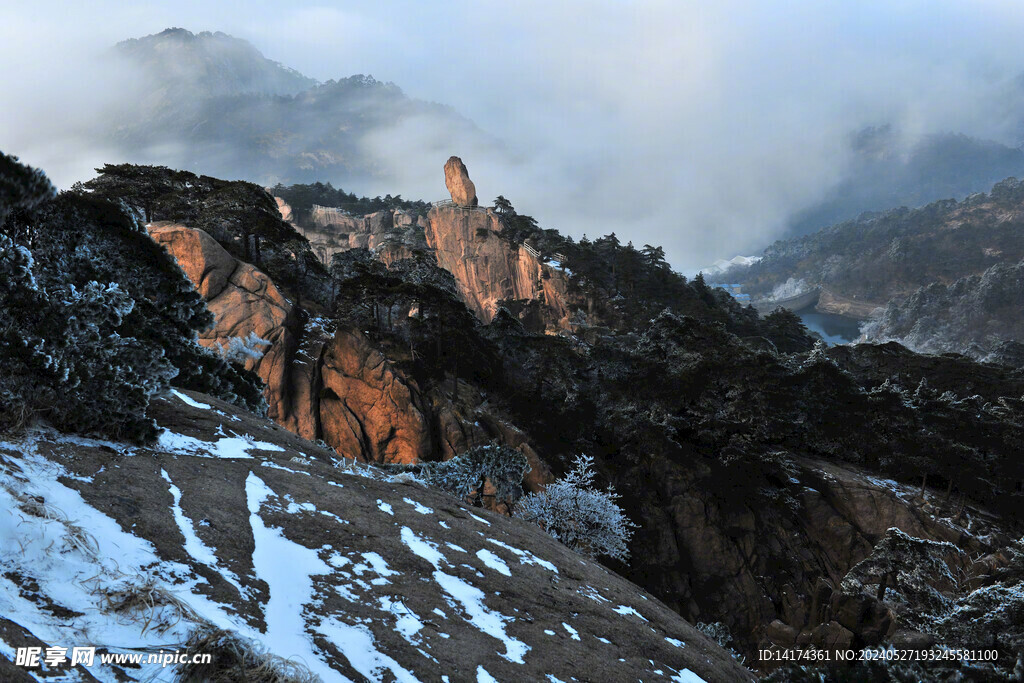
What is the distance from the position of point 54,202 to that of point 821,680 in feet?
60.7

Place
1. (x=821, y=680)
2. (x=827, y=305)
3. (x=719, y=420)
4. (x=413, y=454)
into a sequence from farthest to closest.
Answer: (x=827, y=305) → (x=719, y=420) → (x=413, y=454) → (x=821, y=680)

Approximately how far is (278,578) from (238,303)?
28.3 meters

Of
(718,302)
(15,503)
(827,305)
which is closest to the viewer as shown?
(15,503)

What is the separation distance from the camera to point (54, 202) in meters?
13.0

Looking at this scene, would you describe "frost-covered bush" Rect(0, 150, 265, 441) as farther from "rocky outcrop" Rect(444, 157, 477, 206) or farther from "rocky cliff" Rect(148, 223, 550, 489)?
"rocky outcrop" Rect(444, 157, 477, 206)

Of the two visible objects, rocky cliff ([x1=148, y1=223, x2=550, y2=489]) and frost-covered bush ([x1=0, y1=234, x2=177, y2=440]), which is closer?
frost-covered bush ([x1=0, y1=234, x2=177, y2=440])

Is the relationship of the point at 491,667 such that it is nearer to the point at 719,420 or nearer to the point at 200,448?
the point at 200,448

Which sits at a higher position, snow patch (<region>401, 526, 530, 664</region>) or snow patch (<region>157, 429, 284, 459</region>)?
snow patch (<region>157, 429, 284, 459</region>)

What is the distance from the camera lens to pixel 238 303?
32.0 metres

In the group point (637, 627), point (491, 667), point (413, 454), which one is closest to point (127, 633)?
point (491, 667)

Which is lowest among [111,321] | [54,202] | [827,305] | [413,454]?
[413,454]

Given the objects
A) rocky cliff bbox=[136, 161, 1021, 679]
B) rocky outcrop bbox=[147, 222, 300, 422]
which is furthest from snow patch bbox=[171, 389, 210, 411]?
rocky cliff bbox=[136, 161, 1021, 679]

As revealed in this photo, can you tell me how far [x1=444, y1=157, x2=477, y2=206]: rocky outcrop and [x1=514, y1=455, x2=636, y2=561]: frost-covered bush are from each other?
7029 cm

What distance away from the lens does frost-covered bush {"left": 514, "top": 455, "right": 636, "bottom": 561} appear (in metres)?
24.5
